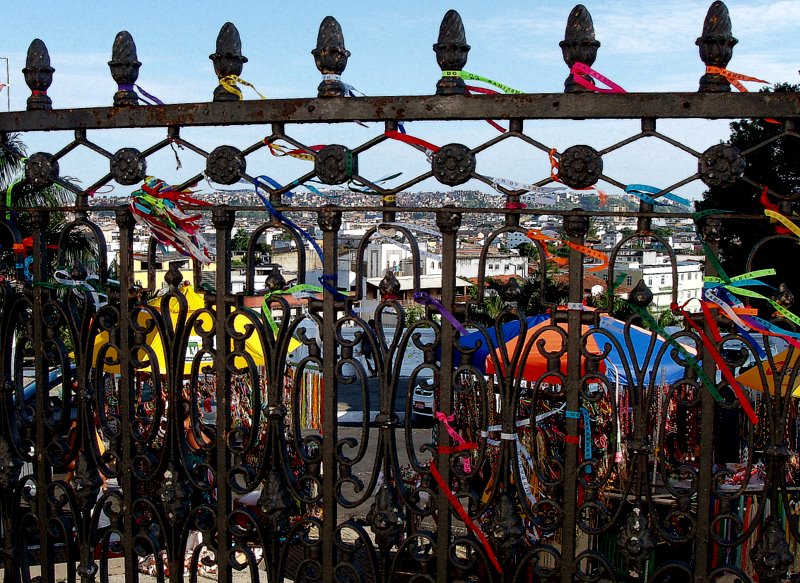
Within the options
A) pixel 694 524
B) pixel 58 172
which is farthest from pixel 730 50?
pixel 58 172

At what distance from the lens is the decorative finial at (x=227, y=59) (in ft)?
7.93

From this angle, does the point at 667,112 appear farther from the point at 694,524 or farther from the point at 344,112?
the point at 694,524

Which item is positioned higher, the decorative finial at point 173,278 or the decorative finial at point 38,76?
the decorative finial at point 38,76

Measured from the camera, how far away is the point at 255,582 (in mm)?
2615

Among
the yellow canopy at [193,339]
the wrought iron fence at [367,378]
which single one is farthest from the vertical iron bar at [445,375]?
the yellow canopy at [193,339]

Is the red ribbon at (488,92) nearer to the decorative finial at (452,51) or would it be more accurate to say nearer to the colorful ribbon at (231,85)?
the decorative finial at (452,51)

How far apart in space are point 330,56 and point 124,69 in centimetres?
68

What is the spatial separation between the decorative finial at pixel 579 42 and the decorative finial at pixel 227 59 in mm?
923

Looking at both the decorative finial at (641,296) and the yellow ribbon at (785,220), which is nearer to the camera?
the yellow ribbon at (785,220)

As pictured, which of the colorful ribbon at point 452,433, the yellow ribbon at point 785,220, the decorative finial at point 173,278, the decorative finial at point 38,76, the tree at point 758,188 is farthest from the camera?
the decorative finial at point 38,76

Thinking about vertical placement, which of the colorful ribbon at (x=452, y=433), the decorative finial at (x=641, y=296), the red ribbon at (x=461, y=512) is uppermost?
the decorative finial at (x=641, y=296)

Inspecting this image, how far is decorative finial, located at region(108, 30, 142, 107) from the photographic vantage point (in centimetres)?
255

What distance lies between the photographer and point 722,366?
2.02 metres

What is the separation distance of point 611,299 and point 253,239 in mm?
986
